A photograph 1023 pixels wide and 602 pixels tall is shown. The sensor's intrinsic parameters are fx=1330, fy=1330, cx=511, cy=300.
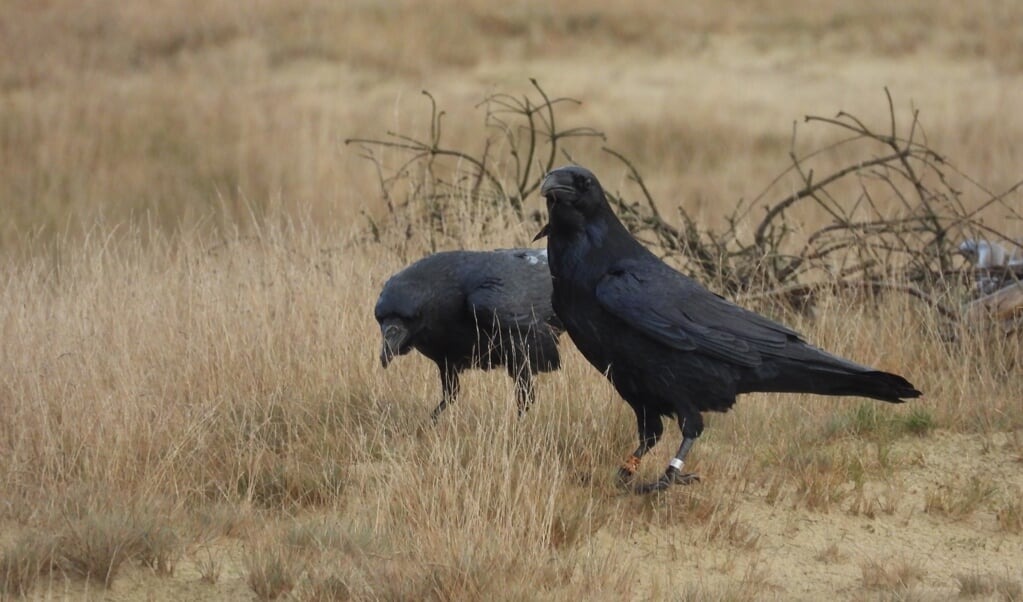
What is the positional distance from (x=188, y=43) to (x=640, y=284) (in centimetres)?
1995

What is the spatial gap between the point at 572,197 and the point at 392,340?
105 cm

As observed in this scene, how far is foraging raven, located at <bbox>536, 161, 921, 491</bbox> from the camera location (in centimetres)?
511

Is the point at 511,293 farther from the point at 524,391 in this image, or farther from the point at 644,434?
the point at 644,434

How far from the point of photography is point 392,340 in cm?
560

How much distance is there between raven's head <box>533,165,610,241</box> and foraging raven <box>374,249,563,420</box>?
0.76 metres

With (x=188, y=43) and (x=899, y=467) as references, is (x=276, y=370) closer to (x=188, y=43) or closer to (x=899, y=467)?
(x=899, y=467)

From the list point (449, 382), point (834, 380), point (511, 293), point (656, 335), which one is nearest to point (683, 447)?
point (656, 335)

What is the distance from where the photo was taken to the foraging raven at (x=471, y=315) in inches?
225

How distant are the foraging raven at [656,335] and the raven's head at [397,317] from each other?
0.71m

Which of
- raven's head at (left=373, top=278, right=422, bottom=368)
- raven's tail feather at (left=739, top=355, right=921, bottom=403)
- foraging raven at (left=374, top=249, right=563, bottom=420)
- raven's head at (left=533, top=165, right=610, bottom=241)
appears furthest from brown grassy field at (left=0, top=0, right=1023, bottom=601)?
raven's head at (left=533, top=165, right=610, bottom=241)

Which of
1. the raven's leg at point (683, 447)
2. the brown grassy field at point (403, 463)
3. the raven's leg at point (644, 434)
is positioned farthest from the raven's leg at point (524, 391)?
the raven's leg at point (683, 447)

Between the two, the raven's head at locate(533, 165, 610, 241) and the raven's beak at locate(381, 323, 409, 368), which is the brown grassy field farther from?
the raven's head at locate(533, 165, 610, 241)

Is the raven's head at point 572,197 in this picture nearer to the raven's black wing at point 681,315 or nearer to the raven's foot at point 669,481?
the raven's black wing at point 681,315

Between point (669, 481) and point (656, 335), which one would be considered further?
point (669, 481)
